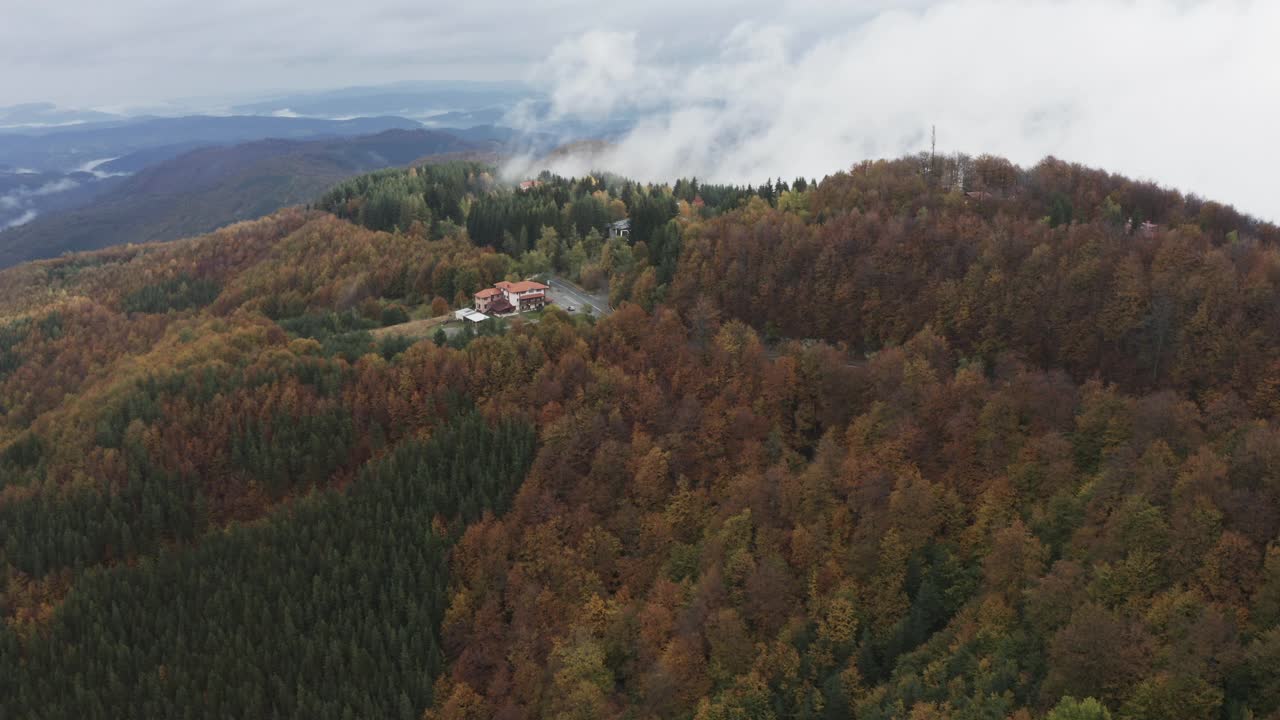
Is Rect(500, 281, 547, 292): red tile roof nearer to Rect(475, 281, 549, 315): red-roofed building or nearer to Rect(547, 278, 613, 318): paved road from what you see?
Rect(475, 281, 549, 315): red-roofed building

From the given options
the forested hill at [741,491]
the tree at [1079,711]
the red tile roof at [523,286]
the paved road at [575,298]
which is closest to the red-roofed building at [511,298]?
the red tile roof at [523,286]

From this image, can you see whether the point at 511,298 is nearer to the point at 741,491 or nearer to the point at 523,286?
the point at 523,286

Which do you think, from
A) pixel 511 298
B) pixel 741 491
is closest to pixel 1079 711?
pixel 741 491

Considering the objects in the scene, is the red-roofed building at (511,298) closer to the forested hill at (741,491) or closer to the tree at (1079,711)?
the forested hill at (741,491)

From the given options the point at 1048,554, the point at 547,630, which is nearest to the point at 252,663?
the point at 547,630

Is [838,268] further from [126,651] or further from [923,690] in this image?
[126,651]

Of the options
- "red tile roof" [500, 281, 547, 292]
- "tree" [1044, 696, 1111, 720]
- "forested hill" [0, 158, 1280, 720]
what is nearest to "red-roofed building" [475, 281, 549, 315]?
"red tile roof" [500, 281, 547, 292]

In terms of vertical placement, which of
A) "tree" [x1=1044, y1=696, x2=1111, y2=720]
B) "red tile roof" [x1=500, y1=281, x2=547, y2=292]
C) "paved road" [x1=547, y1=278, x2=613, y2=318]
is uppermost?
"red tile roof" [x1=500, y1=281, x2=547, y2=292]
